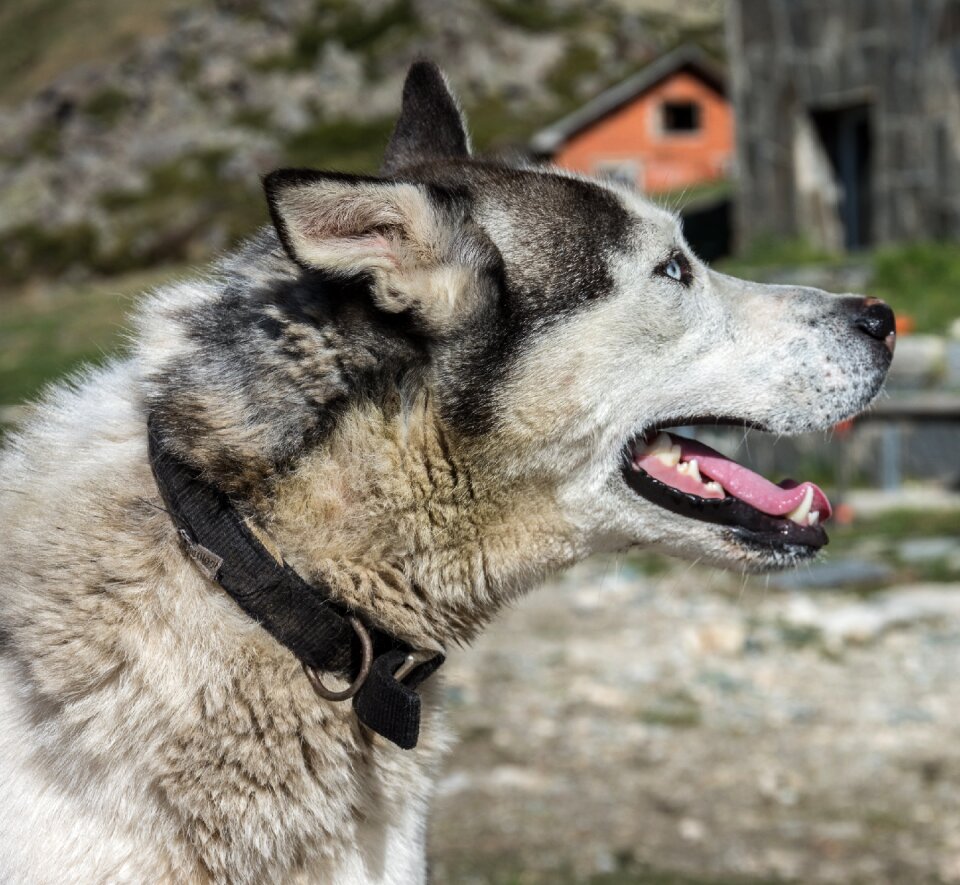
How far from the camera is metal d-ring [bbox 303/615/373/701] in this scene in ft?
8.13

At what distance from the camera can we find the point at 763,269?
1252 cm

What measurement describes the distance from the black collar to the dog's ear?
1.64ft

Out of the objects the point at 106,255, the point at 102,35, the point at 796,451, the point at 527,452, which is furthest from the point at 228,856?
the point at 102,35

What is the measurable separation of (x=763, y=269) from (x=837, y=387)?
387 inches

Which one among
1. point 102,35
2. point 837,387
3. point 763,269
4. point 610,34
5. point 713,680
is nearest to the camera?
point 837,387

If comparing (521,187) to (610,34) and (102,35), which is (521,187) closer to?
(610,34)

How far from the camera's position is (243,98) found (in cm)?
5612

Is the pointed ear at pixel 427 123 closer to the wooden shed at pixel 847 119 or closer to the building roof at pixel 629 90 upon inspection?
the wooden shed at pixel 847 119

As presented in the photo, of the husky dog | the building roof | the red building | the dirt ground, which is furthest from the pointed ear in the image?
the red building

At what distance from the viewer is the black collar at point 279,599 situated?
2.47 m

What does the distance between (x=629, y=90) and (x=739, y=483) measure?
1349 inches

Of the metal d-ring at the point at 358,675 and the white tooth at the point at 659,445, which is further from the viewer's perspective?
the white tooth at the point at 659,445

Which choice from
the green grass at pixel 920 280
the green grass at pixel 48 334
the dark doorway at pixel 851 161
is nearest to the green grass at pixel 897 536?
the green grass at pixel 920 280

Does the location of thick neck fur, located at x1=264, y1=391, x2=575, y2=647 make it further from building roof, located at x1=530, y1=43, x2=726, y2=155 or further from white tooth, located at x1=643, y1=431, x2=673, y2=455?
building roof, located at x1=530, y1=43, x2=726, y2=155
